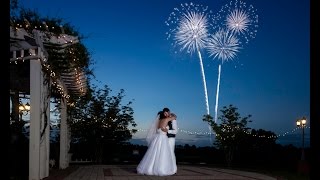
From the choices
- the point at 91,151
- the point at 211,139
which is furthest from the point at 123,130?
the point at 211,139

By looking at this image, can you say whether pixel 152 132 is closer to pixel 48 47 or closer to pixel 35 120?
pixel 48 47

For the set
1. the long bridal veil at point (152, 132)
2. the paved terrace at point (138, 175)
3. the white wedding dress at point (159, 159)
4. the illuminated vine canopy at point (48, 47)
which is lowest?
the paved terrace at point (138, 175)

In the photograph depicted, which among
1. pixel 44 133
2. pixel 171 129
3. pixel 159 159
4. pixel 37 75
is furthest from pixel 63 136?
pixel 37 75

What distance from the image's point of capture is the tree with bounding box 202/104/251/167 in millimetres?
24766

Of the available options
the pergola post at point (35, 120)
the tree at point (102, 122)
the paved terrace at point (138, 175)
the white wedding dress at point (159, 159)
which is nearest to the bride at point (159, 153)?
the white wedding dress at point (159, 159)

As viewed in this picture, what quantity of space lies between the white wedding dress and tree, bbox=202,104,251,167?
41.5ft

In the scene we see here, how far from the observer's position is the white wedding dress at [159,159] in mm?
11992

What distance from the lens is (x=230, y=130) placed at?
24.9 meters

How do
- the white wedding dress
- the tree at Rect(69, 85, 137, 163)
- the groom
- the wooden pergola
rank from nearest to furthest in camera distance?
the wooden pergola < the white wedding dress < the groom < the tree at Rect(69, 85, 137, 163)

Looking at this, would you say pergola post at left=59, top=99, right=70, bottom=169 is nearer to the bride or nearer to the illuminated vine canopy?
the illuminated vine canopy

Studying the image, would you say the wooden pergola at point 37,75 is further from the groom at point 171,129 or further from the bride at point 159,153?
the groom at point 171,129

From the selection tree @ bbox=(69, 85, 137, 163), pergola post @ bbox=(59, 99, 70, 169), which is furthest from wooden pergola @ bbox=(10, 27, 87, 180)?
tree @ bbox=(69, 85, 137, 163)

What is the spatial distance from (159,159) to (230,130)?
1337 centimetres

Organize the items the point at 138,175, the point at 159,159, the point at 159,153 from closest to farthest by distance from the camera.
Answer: the point at 138,175
the point at 159,159
the point at 159,153
